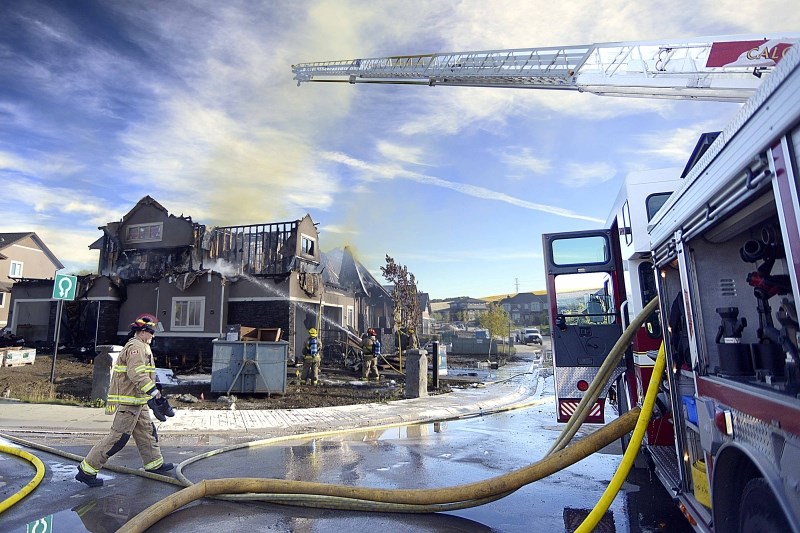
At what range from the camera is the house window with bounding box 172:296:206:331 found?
19297 millimetres

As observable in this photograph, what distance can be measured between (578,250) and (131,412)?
19.2 ft

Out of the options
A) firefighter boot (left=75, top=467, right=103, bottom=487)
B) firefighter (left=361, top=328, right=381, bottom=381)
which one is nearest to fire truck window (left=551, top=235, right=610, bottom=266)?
firefighter boot (left=75, top=467, right=103, bottom=487)

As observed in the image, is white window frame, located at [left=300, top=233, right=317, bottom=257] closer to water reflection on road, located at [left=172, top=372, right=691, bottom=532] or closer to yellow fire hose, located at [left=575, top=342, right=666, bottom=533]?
water reflection on road, located at [left=172, top=372, right=691, bottom=532]

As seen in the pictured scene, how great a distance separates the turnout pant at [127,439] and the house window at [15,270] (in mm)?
41872

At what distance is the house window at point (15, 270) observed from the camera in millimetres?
37031

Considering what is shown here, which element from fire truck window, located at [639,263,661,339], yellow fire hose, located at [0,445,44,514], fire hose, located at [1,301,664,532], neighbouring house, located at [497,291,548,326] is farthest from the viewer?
neighbouring house, located at [497,291,548,326]

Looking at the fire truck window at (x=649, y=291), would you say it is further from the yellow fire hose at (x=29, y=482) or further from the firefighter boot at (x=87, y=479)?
the yellow fire hose at (x=29, y=482)

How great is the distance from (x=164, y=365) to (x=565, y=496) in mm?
16904

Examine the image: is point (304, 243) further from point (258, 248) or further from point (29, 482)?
point (29, 482)

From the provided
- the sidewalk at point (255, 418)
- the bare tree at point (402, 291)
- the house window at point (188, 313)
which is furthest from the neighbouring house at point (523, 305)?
the sidewalk at point (255, 418)

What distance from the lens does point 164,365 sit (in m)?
17.9

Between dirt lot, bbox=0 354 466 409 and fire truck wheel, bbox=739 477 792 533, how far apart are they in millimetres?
9124

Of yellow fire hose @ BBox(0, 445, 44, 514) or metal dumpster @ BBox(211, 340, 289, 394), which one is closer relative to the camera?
yellow fire hose @ BBox(0, 445, 44, 514)

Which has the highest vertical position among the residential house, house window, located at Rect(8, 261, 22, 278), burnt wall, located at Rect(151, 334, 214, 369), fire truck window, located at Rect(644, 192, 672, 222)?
house window, located at Rect(8, 261, 22, 278)
